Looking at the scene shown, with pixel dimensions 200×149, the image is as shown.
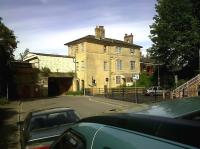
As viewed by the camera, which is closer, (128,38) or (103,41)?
(103,41)

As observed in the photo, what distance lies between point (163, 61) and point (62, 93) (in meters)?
18.6

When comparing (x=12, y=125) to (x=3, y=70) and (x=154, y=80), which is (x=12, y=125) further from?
(x=154, y=80)

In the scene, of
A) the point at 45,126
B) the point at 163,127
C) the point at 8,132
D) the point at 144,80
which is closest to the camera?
the point at 163,127

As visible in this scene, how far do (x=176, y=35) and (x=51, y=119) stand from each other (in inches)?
1669

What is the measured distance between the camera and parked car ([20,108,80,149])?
369 inches

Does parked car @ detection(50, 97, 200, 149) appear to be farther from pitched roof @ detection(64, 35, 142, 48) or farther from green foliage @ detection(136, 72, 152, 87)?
green foliage @ detection(136, 72, 152, 87)

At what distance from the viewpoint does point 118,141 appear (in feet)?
7.79

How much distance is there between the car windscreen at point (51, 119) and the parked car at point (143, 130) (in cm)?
758

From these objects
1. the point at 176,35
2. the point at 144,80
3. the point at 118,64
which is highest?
the point at 176,35

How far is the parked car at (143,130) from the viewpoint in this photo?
6.29 ft

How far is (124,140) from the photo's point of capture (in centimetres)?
231

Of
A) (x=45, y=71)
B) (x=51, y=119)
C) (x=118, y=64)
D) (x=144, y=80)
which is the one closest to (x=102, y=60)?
(x=118, y=64)

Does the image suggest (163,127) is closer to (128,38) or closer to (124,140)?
(124,140)

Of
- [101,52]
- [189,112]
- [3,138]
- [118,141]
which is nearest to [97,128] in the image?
[118,141]
